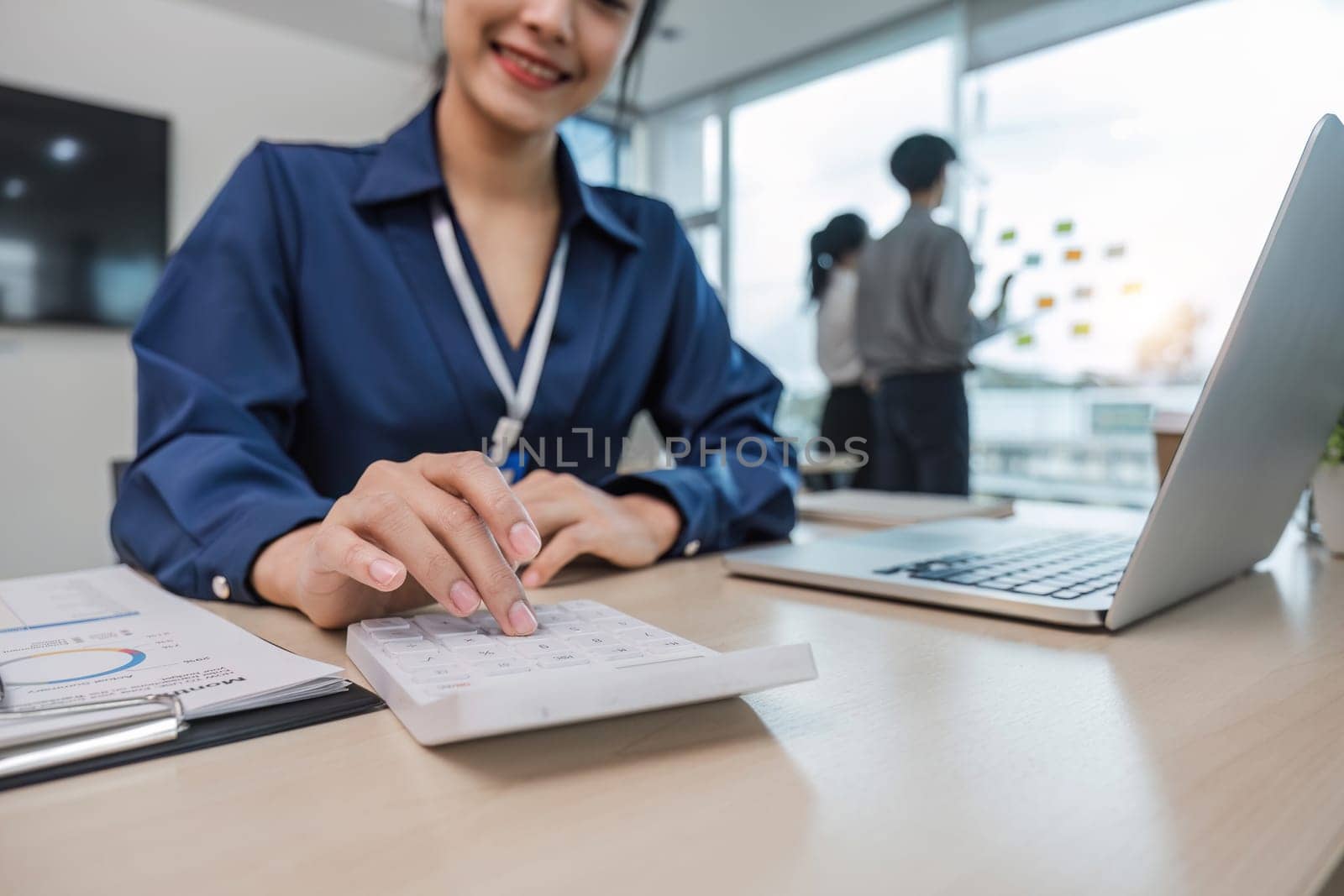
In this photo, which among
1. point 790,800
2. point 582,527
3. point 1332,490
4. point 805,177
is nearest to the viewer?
point 790,800

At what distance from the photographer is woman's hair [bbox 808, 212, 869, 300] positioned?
3188 millimetres

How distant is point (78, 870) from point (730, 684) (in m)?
0.18

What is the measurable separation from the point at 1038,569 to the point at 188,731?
18.3 inches

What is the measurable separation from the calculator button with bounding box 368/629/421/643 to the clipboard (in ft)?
0.13

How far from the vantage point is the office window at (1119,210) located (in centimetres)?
276

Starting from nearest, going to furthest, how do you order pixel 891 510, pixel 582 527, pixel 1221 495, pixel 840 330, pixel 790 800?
pixel 790 800, pixel 1221 495, pixel 582 527, pixel 891 510, pixel 840 330

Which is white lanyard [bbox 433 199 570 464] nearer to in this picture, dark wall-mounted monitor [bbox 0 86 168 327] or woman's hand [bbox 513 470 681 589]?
woman's hand [bbox 513 470 681 589]

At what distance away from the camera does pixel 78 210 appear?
9.16 feet

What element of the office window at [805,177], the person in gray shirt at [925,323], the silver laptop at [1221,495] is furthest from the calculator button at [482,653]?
the office window at [805,177]

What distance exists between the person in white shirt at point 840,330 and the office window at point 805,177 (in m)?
0.23

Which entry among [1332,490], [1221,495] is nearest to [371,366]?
[1221,495]

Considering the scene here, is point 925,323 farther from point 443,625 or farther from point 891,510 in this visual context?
point 443,625

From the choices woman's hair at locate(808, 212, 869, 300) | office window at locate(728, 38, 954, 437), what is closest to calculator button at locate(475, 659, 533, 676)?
woman's hair at locate(808, 212, 869, 300)

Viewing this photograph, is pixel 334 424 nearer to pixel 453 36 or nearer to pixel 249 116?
pixel 453 36
